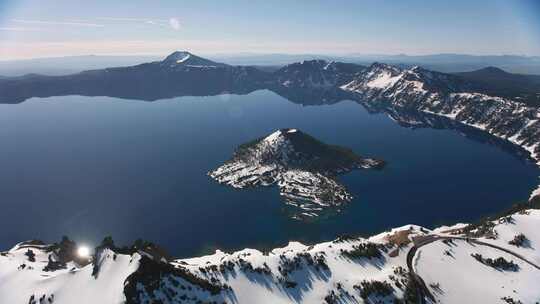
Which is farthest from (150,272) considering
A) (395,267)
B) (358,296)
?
(395,267)

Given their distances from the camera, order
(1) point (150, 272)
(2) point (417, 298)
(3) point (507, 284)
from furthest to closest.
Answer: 1. (3) point (507, 284)
2. (2) point (417, 298)
3. (1) point (150, 272)

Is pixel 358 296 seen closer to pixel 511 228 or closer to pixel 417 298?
pixel 417 298

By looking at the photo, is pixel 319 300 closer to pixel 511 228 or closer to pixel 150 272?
pixel 150 272

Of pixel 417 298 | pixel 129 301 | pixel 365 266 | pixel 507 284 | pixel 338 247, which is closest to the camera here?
pixel 129 301

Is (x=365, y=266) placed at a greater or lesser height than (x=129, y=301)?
lesser

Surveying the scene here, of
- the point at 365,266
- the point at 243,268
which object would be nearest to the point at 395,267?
the point at 365,266

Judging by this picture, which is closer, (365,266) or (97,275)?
(97,275)
